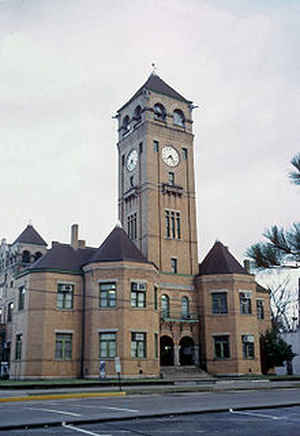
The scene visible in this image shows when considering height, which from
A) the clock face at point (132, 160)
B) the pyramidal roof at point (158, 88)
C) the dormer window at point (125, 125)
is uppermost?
the pyramidal roof at point (158, 88)

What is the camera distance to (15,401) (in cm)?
2261

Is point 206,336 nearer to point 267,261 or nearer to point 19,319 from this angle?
point 19,319

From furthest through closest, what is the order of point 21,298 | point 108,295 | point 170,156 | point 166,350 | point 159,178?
point 170,156, point 159,178, point 166,350, point 21,298, point 108,295

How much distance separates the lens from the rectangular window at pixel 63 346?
39844 mm

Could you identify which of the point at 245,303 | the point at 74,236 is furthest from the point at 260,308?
the point at 74,236

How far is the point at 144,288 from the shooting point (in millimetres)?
41188

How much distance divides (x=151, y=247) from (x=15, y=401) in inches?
993

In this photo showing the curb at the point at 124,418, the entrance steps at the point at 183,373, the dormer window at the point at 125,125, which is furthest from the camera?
the dormer window at the point at 125,125

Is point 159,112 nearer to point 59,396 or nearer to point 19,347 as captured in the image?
point 19,347

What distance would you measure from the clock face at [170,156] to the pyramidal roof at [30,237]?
18.5m

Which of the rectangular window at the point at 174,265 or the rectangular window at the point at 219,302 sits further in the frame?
the rectangular window at the point at 174,265

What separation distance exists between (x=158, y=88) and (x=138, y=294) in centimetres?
2355

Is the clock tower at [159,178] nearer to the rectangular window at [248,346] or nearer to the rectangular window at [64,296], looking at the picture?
the rectangular window at [248,346]

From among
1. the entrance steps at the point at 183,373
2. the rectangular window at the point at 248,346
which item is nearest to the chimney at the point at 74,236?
the entrance steps at the point at 183,373
